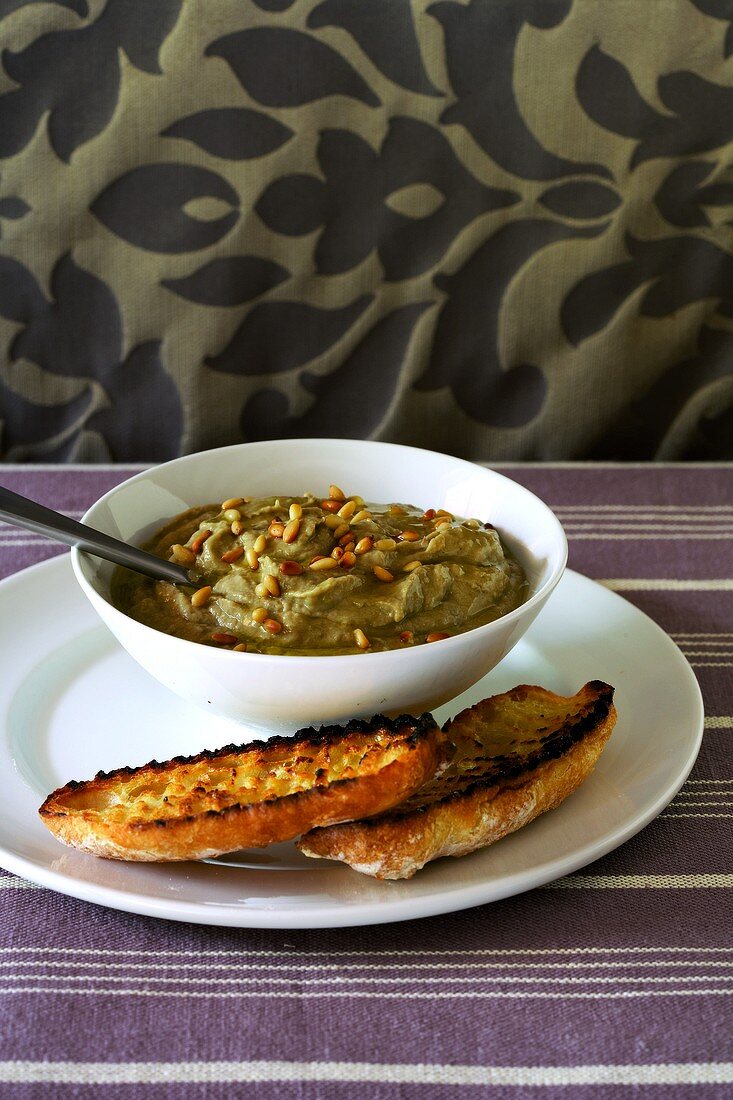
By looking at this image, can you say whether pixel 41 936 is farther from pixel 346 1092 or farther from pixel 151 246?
pixel 151 246

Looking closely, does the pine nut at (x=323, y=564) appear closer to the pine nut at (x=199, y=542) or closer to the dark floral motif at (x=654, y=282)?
the pine nut at (x=199, y=542)

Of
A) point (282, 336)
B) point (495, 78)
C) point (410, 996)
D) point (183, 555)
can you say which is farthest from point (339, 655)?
point (495, 78)

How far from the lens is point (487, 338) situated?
397 cm

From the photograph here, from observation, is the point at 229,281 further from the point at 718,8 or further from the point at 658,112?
the point at 718,8

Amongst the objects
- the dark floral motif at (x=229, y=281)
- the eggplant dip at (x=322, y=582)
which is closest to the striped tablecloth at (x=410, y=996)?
the eggplant dip at (x=322, y=582)

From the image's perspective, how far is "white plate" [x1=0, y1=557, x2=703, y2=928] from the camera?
1.50 meters

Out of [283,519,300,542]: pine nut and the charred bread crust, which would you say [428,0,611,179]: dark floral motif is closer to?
[283,519,300,542]: pine nut

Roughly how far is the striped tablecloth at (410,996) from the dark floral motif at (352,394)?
99.4 inches

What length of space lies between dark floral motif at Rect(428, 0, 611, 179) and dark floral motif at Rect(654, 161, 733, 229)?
26 cm

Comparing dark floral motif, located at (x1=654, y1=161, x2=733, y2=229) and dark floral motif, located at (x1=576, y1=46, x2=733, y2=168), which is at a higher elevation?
dark floral motif, located at (x1=576, y1=46, x2=733, y2=168)

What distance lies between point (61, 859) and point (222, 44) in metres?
2.89

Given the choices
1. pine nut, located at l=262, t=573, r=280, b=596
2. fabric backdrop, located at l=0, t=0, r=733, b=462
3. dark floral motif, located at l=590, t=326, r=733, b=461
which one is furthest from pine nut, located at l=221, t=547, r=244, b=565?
dark floral motif, located at l=590, t=326, r=733, b=461

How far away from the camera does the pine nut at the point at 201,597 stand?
2041 millimetres

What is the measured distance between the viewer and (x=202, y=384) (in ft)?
12.9
